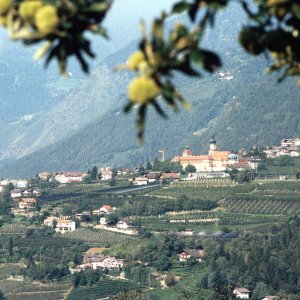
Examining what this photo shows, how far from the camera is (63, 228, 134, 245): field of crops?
109 meters

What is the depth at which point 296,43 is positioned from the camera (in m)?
5.41

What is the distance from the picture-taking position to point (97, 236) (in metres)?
112

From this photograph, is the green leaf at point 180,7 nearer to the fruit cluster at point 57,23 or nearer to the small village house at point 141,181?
the fruit cluster at point 57,23

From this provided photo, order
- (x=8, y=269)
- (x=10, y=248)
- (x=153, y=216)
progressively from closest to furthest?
(x=8, y=269)
(x=10, y=248)
(x=153, y=216)

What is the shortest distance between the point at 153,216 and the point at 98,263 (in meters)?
20.6

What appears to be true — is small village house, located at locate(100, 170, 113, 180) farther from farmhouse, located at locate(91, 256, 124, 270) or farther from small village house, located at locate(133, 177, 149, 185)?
farmhouse, located at locate(91, 256, 124, 270)

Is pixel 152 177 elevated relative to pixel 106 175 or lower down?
lower down

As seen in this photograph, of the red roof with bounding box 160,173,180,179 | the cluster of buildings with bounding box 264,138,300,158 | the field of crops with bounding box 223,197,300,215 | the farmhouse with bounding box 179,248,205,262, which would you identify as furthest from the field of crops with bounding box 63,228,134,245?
the cluster of buildings with bounding box 264,138,300,158

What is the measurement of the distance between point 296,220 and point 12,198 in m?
42.8

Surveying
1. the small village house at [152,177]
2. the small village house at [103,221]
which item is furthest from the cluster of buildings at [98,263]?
the small village house at [152,177]

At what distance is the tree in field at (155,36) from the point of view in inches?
197

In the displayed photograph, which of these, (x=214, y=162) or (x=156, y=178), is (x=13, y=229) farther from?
(x=214, y=162)

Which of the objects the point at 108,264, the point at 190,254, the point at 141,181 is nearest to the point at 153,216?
the point at 190,254

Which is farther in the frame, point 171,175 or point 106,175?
point 106,175
